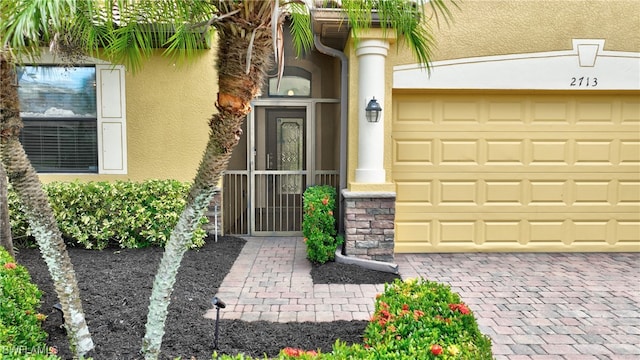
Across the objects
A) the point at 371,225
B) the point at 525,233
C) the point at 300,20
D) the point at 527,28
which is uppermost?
the point at 527,28

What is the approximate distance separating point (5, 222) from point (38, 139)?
2576 mm

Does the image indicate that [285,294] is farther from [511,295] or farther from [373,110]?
[373,110]

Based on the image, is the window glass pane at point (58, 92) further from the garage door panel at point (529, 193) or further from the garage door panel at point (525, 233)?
the garage door panel at point (525, 233)

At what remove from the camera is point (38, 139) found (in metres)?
7.04

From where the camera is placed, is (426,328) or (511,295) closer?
(426,328)

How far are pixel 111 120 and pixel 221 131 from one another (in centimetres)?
527

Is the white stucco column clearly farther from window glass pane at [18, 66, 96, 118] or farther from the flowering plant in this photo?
window glass pane at [18, 66, 96, 118]

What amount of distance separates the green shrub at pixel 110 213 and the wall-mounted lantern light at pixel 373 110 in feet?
9.77

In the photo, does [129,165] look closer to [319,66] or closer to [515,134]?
[319,66]

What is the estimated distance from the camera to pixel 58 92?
7.03m

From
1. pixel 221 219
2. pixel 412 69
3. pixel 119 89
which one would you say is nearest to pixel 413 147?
pixel 412 69

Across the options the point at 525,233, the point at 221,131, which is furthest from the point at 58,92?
the point at 525,233

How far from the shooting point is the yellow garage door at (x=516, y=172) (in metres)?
6.47

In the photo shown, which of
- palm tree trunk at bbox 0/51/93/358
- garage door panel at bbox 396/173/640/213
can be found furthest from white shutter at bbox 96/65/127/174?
garage door panel at bbox 396/173/640/213
